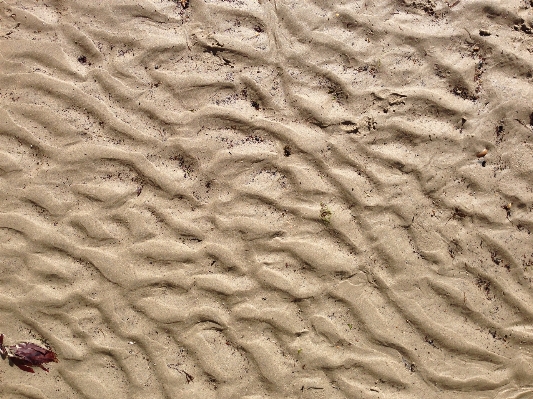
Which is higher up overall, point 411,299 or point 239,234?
point 239,234

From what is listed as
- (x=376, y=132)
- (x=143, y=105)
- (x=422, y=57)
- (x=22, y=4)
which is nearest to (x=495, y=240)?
(x=376, y=132)

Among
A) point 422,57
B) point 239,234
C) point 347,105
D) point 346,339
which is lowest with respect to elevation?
point 346,339

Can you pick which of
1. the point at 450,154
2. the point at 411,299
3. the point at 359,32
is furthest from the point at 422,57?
the point at 411,299

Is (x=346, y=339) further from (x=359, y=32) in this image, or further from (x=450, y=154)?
(x=359, y=32)

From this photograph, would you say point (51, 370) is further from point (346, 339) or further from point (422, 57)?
point (422, 57)

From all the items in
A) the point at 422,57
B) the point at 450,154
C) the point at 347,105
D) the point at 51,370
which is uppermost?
the point at 422,57

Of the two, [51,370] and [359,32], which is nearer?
[51,370]
